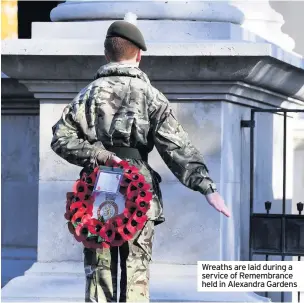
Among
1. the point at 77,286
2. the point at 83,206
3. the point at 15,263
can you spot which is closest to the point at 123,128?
the point at 83,206

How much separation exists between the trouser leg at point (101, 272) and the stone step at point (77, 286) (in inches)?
52.4

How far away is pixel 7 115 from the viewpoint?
11977 millimetres

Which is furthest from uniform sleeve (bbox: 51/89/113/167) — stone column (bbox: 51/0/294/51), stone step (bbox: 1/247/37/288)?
stone step (bbox: 1/247/37/288)

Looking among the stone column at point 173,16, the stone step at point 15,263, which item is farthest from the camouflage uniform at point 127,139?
the stone step at point 15,263

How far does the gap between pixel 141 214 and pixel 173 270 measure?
1.81 meters

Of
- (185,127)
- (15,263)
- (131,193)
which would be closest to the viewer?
(131,193)

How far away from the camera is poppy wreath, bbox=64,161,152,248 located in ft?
28.5

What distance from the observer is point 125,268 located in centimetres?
888

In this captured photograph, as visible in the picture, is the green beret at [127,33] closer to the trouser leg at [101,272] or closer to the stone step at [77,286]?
the trouser leg at [101,272]

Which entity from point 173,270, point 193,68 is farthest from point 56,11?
point 173,270

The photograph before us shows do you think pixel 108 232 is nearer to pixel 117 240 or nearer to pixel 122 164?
pixel 117 240

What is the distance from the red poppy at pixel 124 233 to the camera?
8688 millimetres

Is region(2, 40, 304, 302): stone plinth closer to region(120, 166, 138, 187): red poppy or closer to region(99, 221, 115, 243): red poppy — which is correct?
region(99, 221, 115, 243): red poppy

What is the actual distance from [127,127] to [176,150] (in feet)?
0.94
